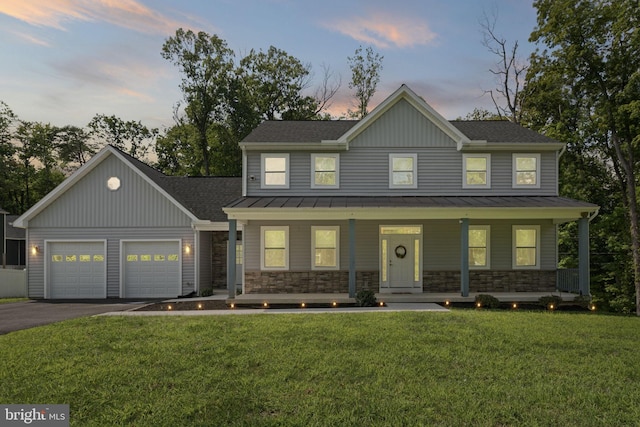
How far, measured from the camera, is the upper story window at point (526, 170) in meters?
15.4

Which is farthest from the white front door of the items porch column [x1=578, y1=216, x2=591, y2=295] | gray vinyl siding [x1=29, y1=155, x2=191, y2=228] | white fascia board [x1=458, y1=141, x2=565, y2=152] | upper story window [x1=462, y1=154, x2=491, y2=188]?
gray vinyl siding [x1=29, y1=155, x2=191, y2=228]

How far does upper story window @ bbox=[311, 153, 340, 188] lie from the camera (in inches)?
601

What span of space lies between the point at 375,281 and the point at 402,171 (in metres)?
4.35

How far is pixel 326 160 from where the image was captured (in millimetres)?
15344

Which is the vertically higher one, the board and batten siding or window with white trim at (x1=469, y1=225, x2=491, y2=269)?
the board and batten siding

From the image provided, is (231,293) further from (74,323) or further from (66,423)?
(66,423)

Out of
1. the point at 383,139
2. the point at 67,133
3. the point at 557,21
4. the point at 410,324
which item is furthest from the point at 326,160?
the point at 67,133

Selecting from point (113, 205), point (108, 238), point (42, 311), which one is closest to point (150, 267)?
point (108, 238)

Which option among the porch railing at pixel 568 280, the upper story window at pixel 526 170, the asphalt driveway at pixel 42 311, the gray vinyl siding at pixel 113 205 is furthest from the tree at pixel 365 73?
the asphalt driveway at pixel 42 311

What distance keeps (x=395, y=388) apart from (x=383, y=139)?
11.6 m

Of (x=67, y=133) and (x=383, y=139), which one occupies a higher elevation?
(x=67, y=133)

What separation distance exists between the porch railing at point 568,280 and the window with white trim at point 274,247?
10.1 m

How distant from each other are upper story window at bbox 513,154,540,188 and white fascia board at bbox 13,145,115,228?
16080 mm

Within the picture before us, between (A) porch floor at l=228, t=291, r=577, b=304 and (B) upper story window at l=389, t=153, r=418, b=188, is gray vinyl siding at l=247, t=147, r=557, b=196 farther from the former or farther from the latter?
(A) porch floor at l=228, t=291, r=577, b=304
